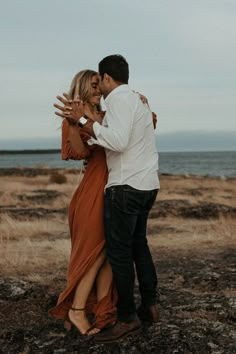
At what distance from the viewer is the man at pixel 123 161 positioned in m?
3.87

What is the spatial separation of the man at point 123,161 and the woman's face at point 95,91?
0.15m

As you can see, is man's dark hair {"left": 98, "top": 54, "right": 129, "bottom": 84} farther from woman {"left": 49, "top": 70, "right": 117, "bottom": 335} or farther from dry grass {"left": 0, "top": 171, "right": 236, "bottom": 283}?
A: dry grass {"left": 0, "top": 171, "right": 236, "bottom": 283}

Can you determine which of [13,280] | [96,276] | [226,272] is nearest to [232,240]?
[226,272]

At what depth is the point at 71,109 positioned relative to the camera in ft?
12.9

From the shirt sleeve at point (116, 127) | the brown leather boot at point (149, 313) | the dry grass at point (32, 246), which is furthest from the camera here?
the dry grass at point (32, 246)

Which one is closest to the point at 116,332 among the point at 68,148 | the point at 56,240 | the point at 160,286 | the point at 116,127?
the point at 68,148

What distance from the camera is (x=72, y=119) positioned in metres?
3.93

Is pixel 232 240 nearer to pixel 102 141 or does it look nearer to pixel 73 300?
pixel 73 300

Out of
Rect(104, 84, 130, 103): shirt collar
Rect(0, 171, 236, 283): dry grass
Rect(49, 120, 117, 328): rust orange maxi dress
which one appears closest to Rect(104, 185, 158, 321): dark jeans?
Rect(49, 120, 117, 328): rust orange maxi dress

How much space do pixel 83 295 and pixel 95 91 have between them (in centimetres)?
159

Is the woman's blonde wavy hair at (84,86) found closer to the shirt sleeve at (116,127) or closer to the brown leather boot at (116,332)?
the shirt sleeve at (116,127)

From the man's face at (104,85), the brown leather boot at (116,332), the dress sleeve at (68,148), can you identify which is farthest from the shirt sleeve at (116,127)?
the brown leather boot at (116,332)

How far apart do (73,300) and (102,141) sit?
1.41 m

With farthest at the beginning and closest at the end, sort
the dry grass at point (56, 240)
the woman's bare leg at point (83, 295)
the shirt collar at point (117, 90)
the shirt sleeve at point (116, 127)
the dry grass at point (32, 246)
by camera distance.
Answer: the dry grass at point (56, 240) < the dry grass at point (32, 246) < the woman's bare leg at point (83, 295) < the shirt collar at point (117, 90) < the shirt sleeve at point (116, 127)
